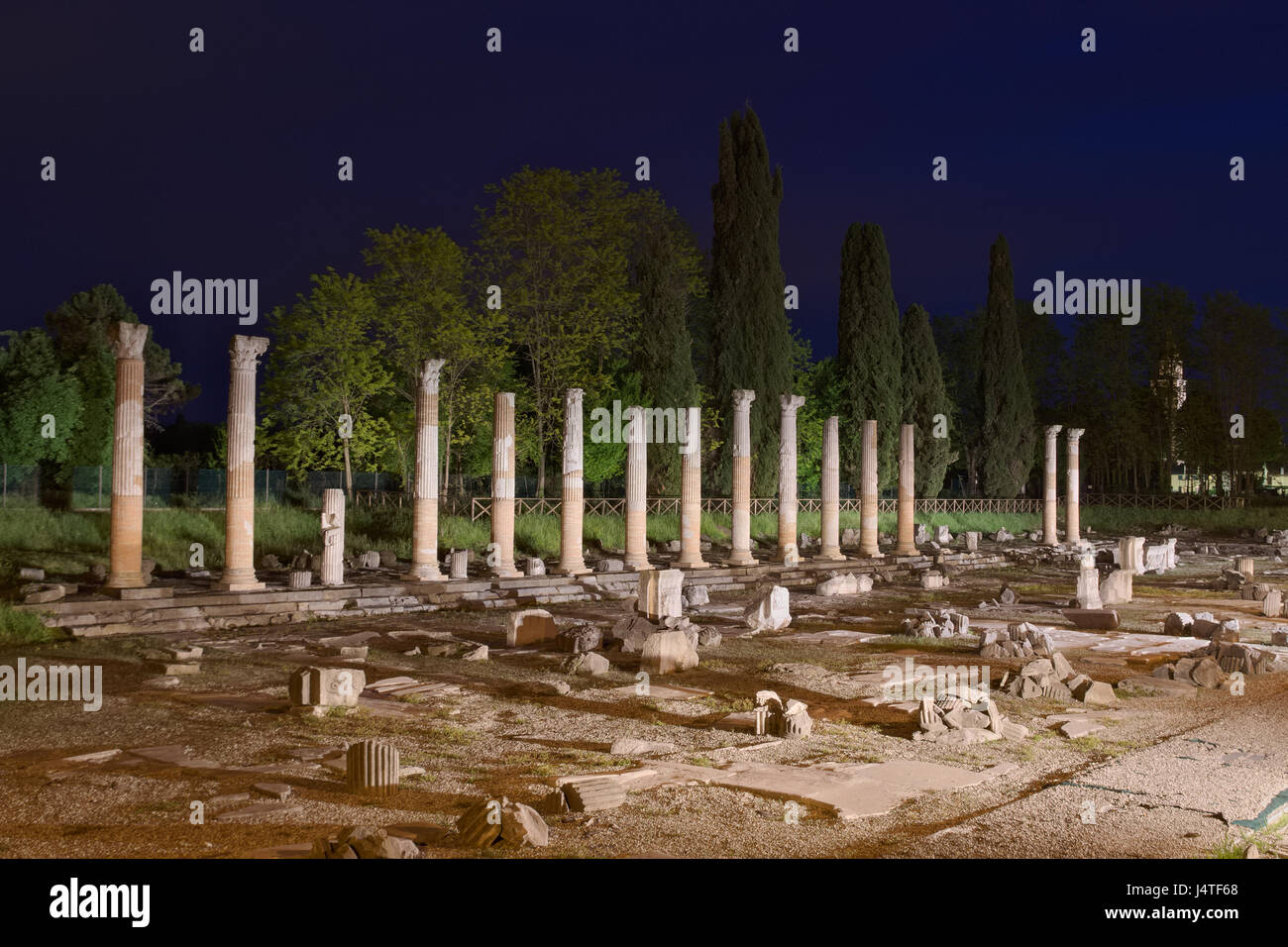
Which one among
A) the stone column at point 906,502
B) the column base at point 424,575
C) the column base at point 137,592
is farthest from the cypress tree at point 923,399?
the column base at point 137,592

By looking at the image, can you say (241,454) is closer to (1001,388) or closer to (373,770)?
(373,770)

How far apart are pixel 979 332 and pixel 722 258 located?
33.9 meters

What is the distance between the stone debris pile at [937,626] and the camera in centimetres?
1856

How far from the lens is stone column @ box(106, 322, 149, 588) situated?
19.2 meters

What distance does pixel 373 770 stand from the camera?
27.3 ft

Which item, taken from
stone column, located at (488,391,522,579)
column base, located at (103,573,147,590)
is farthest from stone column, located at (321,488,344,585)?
stone column, located at (488,391,522,579)

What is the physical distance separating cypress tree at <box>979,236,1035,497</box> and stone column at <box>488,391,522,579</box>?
3751 centimetres

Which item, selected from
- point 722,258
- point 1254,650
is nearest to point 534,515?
point 722,258

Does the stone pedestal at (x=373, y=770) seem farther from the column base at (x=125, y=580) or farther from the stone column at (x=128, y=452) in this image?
the stone column at (x=128, y=452)

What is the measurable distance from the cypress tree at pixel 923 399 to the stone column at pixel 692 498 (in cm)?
2648

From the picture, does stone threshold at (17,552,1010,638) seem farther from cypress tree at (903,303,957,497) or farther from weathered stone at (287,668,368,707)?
cypress tree at (903,303,957,497)

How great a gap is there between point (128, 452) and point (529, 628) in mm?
8159

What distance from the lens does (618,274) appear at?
40.2 metres

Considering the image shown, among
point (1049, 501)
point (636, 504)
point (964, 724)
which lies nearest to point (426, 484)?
point (636, 504)
